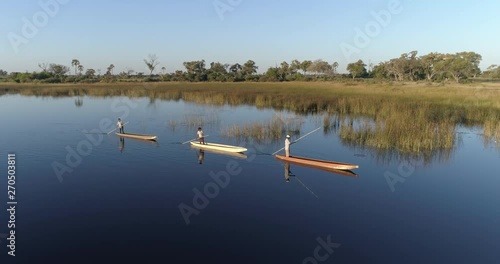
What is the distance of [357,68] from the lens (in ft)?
349

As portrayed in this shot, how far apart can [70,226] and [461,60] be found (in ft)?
294

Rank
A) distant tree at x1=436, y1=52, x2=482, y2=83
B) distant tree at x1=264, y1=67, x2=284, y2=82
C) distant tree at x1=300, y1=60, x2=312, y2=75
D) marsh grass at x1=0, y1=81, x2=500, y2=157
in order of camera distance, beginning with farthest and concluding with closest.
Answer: distant tree at x1=300, y1=60, x2=312, y2=75, distant tree at x1=264, y1=67, x2=284, y2=82, distant tree at x1=436, y1=52, x2=482, y2=83, marsh grass at x1=0, y1=81, x2=500, y2=157

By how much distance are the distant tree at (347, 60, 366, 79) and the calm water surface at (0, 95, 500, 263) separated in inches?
3401

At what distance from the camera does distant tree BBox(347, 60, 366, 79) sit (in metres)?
106

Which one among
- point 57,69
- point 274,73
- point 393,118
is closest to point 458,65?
point 274,73

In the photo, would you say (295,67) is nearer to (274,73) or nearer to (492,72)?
(274,73)

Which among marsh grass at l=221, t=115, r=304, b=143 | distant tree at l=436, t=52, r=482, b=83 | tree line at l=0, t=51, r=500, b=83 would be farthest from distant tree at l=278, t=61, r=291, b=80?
marsh grass at l=221, t=115, r=304, b=143

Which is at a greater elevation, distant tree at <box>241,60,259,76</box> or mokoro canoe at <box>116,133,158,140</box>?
Answer: distant tree at <box>241,60,259,76</box>

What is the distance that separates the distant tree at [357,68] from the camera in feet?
348

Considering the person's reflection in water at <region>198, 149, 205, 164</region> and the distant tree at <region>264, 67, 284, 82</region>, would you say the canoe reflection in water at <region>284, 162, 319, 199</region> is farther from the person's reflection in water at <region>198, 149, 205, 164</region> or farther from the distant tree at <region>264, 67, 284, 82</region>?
the distant tree at <region>264, 67, 284, 82</region>

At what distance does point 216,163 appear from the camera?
1939 cm

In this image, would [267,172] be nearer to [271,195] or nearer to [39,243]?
[271,195]

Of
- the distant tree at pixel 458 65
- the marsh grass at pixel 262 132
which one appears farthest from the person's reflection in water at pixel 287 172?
the distant tree at pixel 458 65

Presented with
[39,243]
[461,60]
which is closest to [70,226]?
[39,243]
